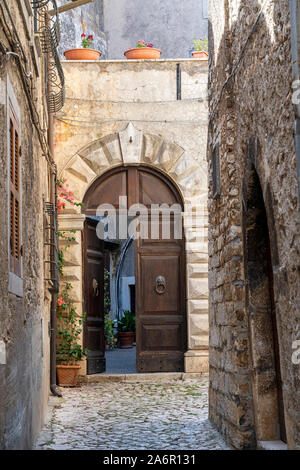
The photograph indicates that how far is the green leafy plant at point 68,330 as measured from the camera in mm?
10062

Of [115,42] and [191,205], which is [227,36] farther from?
[115,42]

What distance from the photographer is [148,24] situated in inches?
622

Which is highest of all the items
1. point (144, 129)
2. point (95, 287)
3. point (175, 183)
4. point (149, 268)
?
point (144, 129)

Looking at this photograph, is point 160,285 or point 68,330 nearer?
point 68,330

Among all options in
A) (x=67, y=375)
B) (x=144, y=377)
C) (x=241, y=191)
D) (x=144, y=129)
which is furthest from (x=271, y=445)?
(x=144, y=129)

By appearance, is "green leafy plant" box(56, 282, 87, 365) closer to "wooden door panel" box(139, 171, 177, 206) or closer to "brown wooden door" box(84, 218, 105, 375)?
"brown wooden door" box(84, 218, 105, 375)

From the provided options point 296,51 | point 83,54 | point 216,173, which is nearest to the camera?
point 296,51

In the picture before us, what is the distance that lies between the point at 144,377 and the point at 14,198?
243 inches

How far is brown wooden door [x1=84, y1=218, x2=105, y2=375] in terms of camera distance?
34.6 feet

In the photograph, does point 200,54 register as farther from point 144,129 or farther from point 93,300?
point 93,300

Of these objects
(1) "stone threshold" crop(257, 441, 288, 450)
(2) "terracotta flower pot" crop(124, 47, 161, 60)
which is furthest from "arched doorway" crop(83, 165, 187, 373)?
(1) "stone threshold" crop(257, 441, 288, 450)

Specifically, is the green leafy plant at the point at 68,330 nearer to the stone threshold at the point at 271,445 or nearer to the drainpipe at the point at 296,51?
the stone threshold at the point at 271,445

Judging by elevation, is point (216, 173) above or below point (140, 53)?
below

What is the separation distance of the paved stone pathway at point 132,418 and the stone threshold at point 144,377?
154 millimetres
